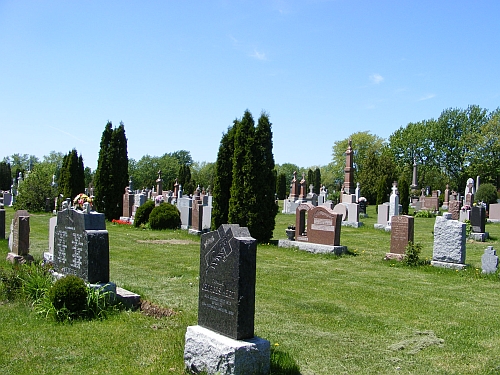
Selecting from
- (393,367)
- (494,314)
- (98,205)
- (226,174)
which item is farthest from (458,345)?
(98,205)

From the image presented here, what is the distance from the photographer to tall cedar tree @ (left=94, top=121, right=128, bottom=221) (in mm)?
28578

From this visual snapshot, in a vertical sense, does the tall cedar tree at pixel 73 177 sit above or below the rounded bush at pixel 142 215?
above

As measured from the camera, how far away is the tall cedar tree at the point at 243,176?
1712cm

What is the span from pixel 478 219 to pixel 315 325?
618 inches

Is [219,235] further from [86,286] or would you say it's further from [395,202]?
[395,202]

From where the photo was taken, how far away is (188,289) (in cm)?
905

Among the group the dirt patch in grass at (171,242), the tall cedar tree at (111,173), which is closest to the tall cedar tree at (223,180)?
the dirt patch in grass at (171,242)

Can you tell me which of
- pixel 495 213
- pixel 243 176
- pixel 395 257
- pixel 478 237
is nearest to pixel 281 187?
pixel 495 213

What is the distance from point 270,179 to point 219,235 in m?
12.4

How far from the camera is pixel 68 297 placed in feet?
22.5

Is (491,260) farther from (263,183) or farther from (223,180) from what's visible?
(223,180)

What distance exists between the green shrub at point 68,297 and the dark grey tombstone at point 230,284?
259cm

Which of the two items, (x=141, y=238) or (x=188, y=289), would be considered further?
(x=141, y=238)

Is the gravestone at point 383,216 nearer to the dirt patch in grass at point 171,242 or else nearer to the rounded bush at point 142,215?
the dirt patch in grass at point 171,242
